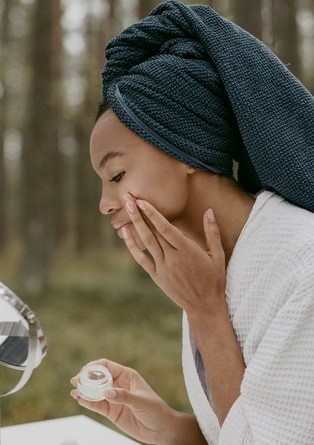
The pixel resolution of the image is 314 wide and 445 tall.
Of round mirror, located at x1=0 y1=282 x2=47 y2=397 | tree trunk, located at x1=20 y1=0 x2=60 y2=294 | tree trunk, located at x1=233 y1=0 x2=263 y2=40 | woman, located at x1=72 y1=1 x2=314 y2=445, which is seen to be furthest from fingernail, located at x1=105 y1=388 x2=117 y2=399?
tree trunk, located at x1=20 y1=0 x2=60 y2=294

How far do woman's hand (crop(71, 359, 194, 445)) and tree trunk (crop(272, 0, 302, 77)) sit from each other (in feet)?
17.7

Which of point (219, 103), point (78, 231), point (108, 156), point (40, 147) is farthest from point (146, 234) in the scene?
point (78, 231)

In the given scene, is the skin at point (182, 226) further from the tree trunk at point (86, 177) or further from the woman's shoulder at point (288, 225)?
the tree trunk at point (86, 177)

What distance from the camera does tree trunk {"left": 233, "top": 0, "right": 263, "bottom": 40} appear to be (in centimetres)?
503

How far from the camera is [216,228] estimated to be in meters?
1.21

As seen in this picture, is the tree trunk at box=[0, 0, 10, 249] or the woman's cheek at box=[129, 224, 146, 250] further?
the tree trunk at box=[0, 0, 10, 249]

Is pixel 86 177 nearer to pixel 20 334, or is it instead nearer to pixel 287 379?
pixel 20 334

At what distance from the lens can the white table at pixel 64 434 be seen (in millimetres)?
1496

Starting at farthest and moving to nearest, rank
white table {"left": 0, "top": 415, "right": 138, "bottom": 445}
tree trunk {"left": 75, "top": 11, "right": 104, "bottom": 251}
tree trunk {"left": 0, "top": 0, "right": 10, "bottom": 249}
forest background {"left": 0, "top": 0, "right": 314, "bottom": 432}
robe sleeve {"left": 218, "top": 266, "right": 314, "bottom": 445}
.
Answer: tree trunk {"left": 75, "top": 11, "right": 104, "bottom": 251} → tree trunk {"left": 0, "top": 0, "right": 10, "bottom": 249} → forest background {"left": 0, "top": 0, "right": 314, "bottom": 432} → white table {"left": 0, "top": 415, "right": 138, "bottom": 445} → robe sleeve {"left": 218, "top": 266, "right": 314, "bottom": 445}

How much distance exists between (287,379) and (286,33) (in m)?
6.05

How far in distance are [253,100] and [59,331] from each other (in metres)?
4.94

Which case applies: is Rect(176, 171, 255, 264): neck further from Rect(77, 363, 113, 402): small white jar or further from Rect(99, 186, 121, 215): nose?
Rect(77, 363, 113, 402): small white jar

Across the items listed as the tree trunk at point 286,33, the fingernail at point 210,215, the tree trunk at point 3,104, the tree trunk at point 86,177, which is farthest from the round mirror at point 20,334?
the tree trunk at point 86,177

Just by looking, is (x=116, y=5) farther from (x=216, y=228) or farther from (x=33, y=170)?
(x=216, y=228)
